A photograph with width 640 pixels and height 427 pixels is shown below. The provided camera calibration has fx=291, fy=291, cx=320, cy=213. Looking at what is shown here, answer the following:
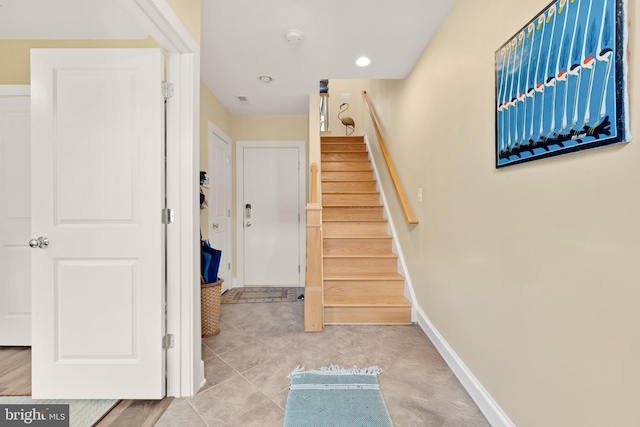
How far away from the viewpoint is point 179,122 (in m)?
1.62

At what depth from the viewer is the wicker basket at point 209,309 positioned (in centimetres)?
241

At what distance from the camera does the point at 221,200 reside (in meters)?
3.62

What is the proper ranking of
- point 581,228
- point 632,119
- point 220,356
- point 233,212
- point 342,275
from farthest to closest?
point 233,212
point 342,275
point 220,356
point 581,228
point 632,119

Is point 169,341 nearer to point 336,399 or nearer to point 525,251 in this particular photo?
point 336,399

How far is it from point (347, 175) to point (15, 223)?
135 inches

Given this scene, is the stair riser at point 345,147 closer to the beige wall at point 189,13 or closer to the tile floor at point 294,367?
the tile floor at point 294,367

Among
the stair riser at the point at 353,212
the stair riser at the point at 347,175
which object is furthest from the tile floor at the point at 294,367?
the stair riser at the point at 347,175

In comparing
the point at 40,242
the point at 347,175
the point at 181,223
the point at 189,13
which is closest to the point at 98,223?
the point at 40,242

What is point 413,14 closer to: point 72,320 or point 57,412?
point 72,320

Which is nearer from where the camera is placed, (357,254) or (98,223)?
(98,223)

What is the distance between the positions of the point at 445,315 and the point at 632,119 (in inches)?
62.4

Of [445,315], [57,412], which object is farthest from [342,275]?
[57,412]

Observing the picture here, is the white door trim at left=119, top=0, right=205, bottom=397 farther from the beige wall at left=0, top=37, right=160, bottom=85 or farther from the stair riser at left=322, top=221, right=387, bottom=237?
the stair riser at left=322, top=221, right=387, bottom=237

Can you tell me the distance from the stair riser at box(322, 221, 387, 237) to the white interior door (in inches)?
50.4
